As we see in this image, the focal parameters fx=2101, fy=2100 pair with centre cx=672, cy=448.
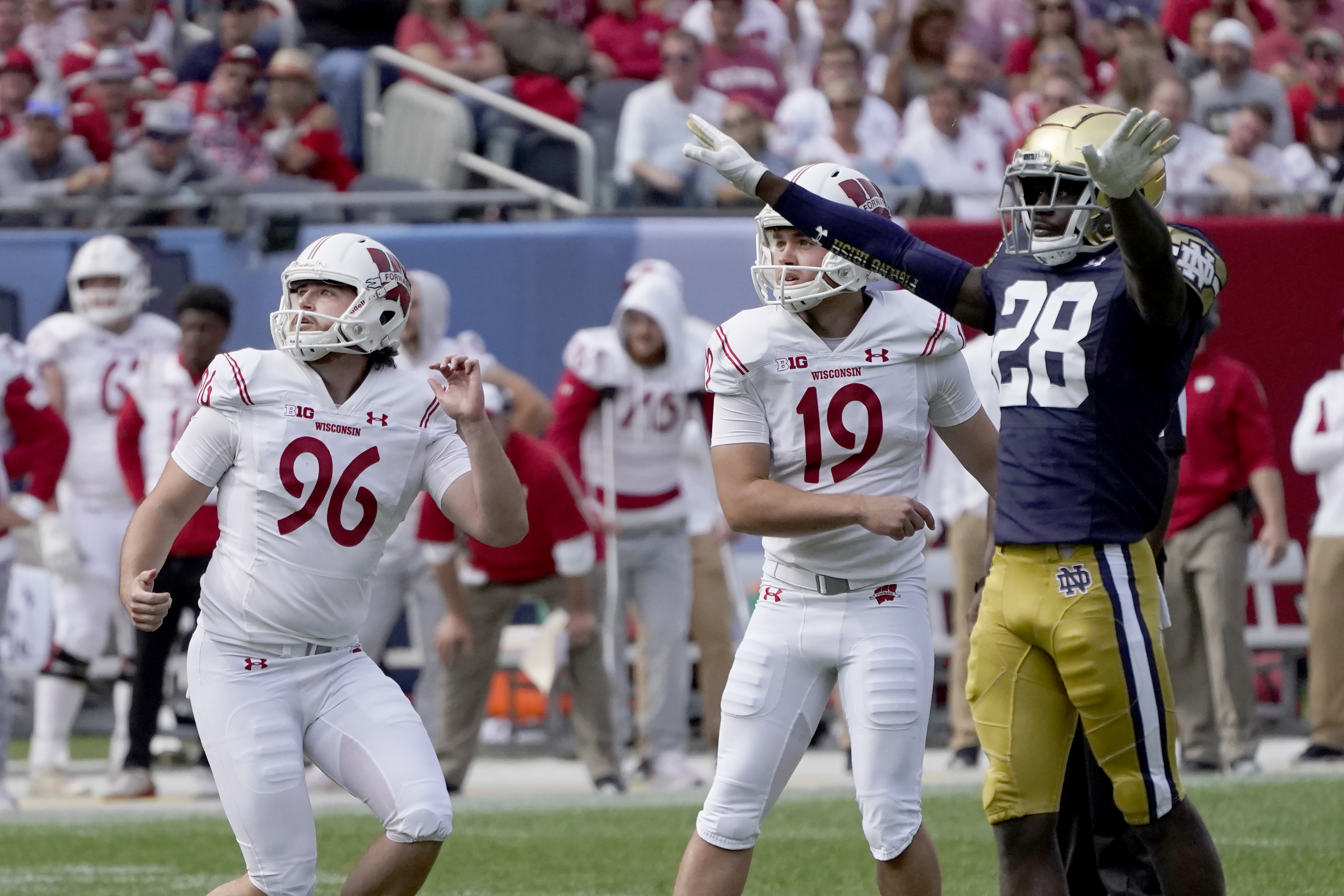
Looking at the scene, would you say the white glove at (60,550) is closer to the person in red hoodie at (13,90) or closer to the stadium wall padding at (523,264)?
the stadium wall padding at (523,264)

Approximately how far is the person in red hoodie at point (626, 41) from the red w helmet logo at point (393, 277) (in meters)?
8.13

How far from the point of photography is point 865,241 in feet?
14.7

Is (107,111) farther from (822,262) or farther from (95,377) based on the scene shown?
(822,262)

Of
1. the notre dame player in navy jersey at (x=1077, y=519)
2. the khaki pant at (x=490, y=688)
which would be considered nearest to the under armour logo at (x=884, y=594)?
the notre dame player in navy jersey at (x=1077, y=519)

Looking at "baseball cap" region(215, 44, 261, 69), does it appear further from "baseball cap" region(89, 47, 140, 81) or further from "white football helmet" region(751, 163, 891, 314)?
"white football helmet" region(751, 163, 891, 314)

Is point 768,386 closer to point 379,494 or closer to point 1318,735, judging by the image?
point 379,494

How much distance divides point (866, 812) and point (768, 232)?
1.32 m

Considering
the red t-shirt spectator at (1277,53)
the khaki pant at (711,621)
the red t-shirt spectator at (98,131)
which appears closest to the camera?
the khaki pant at (711,621)

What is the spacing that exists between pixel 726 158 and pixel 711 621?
201 inches

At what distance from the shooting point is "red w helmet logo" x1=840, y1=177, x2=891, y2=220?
480 centimetres

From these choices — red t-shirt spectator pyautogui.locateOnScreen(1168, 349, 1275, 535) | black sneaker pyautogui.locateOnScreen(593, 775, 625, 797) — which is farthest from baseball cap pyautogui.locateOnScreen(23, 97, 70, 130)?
red t-shirt spectator pyautogui.locateOnScreen(1168, 349, 1275, 535)

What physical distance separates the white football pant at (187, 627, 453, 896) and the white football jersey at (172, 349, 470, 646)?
0.08 m

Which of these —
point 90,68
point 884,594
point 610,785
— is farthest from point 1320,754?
point 90,68

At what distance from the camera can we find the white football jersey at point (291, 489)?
4484mm
